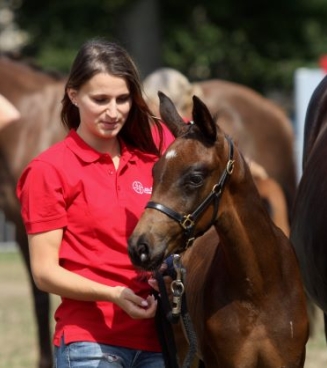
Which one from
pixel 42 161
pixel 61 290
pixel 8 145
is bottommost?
pixel 8 145

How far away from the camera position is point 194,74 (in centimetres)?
2405

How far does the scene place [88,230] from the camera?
384cm

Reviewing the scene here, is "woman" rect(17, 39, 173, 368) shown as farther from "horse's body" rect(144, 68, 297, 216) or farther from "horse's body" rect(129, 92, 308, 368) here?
"horse's body" rect(144, 68, 297, 216)

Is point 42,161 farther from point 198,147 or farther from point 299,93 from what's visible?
point 299,93

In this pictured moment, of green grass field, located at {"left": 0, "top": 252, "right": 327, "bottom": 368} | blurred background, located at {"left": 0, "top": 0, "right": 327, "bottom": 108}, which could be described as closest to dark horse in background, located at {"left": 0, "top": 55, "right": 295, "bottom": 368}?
green grass field, located at {"left": 0, "top": 252, "right": 327, "bottom": 368}

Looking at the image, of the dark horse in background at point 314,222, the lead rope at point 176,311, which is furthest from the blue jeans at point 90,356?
the dark horse in background at point 314,222

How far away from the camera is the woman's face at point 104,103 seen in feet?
12.6

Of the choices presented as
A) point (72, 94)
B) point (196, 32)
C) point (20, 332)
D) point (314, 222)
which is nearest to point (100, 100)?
point (72, 94)

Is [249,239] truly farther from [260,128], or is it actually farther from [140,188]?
[260,128]

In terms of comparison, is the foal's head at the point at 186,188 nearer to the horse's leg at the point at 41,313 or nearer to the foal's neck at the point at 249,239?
the foal's neck at the point at 249,239

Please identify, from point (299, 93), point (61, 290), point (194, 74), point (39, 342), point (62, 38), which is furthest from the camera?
point (194, 74)

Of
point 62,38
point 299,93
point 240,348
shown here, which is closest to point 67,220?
point 240,348

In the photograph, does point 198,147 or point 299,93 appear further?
point 299,93

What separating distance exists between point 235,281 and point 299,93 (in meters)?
5.70
